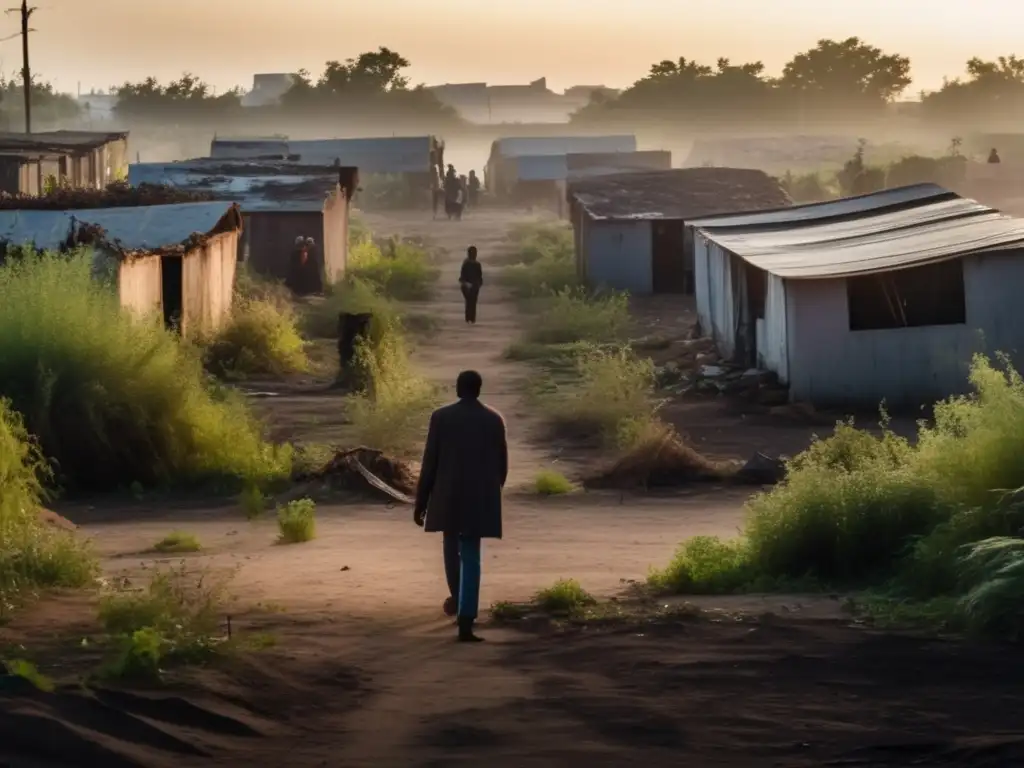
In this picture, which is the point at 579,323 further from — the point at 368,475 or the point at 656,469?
the point at 368,475

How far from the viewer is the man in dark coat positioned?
9219 millimetres

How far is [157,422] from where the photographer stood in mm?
16812

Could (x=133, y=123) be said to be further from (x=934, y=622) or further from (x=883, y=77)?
(x=934, y=622)

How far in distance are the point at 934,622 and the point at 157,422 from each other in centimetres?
985

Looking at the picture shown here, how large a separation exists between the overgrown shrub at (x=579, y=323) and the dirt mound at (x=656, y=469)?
12506mm

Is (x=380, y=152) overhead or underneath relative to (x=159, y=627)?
overhead

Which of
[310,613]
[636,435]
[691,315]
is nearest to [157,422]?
[636,435]

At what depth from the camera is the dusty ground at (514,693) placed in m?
6.61

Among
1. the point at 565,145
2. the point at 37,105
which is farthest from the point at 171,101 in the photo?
the point at 565,145

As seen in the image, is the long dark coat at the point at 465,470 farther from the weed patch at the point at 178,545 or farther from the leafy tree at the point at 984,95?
the leafy tree at the point at 984,95

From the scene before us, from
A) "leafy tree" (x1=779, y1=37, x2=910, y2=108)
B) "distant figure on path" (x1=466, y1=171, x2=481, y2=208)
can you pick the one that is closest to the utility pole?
"distant figure on path" (x1=466, y1=171, x2=481, y2=208)

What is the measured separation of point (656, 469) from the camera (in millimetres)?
16797

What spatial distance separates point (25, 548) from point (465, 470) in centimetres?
285

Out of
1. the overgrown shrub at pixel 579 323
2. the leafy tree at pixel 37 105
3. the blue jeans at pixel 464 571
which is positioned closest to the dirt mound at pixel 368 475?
the blue jeans at pixel 464 571
